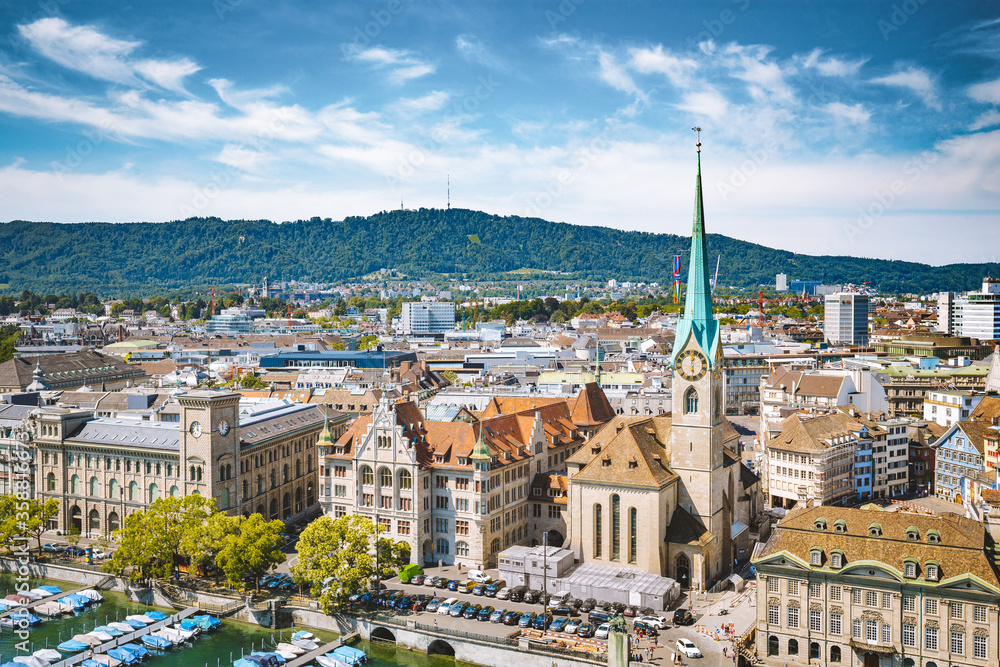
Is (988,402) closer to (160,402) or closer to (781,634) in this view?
(781,634)

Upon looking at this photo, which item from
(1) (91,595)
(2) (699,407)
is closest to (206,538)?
(1) (91,595)

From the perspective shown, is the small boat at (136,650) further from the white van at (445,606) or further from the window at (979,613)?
the window at (979,613)

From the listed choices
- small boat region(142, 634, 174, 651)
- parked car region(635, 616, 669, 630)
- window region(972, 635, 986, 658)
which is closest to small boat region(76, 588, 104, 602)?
small boat region(142, 634, 174, 651)

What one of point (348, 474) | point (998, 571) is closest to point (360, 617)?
point (348, 474)

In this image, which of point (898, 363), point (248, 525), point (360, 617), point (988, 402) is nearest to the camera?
point (360, 617)

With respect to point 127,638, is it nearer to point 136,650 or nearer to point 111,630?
point 111,630

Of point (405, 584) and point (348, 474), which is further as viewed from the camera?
point (348, 474)

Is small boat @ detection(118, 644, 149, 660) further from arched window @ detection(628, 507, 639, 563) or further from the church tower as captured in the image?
the church tower
